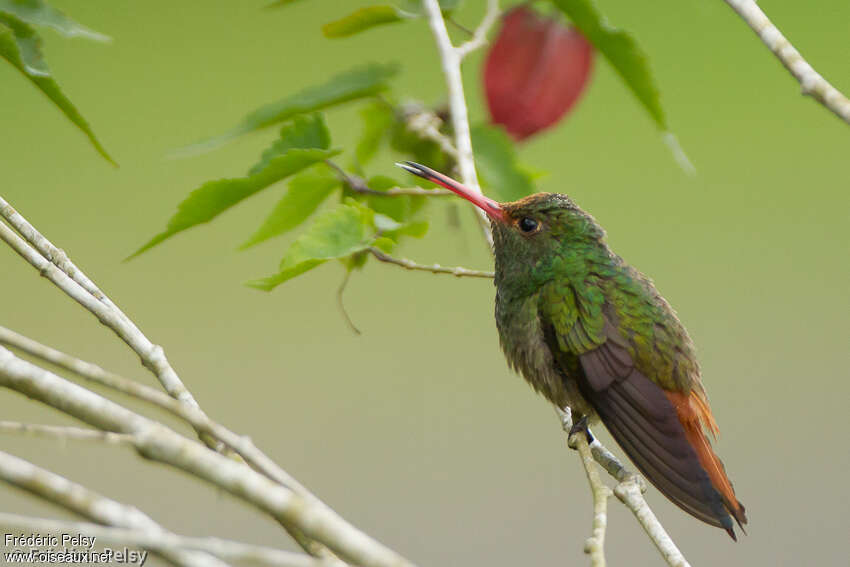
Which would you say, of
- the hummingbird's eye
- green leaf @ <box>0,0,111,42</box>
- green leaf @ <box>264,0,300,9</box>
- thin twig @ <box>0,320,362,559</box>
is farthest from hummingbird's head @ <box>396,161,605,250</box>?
thin twig @ <box>0,320,362,559</box>

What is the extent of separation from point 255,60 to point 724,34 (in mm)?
1213

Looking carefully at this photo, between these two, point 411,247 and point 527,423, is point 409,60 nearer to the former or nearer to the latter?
point 411,247

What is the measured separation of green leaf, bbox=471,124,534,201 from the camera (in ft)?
2.73

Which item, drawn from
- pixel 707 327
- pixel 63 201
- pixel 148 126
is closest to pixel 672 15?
pixel 707 327

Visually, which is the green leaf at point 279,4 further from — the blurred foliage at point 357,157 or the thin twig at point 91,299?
the thin twig at point 91,299

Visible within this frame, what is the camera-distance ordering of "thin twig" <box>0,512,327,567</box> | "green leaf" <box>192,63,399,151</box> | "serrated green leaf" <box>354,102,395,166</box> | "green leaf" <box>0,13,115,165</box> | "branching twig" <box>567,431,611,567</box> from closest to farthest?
"thin twig" <box>0,512,327,567</box>
"branching twig" <box>567,431,611,567</box>
"green leaf" <box>0,13,115,165</box>
"green leaf" <box>192,63,399,151</box>
"serrated green leaf" <box>354,102,395,166</box>

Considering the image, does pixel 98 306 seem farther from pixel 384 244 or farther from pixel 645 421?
pixel 645 421

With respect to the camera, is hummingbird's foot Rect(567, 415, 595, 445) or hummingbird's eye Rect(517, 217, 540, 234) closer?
hummingbird's foot Rect(567, 415, 595, 445)

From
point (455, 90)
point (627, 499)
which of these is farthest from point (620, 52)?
point (627, 499)

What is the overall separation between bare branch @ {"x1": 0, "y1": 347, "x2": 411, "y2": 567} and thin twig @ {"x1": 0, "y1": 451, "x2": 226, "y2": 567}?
0.02 meters

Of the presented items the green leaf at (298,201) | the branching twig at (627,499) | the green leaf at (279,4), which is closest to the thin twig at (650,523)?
the branching twig at (627,499)

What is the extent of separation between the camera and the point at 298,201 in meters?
0.75

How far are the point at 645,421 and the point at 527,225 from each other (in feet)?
0.68

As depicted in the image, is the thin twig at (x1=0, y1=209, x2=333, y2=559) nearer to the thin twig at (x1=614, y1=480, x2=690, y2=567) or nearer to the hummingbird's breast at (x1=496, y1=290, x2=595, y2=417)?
the thin twig at (x1=614, y1=480, x2=690, y2=567)
